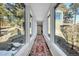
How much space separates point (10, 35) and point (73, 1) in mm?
999

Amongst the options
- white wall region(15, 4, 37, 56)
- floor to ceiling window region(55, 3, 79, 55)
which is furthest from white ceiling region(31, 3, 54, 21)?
floor to ceiling window region(55, 3, 79, 55)

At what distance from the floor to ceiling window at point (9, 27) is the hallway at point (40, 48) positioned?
27 centimetres

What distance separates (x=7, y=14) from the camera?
230 centimetres

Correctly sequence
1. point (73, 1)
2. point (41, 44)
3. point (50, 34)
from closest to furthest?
point (73, 1)
point (41, 44)
point (50, 34)

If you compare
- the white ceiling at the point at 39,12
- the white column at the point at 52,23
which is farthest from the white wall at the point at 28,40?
the white column at the point at 52,23

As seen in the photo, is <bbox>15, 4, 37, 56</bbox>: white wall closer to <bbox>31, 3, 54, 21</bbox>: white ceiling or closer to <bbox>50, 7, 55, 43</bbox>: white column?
<bbox>31, 3, 54, 21</bbox>: white ceiling

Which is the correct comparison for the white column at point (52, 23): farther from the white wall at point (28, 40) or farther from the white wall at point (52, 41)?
the white wall at point (28, 40)

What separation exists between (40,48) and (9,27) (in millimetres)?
563

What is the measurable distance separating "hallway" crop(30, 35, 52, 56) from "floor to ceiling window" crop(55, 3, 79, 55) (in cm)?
29

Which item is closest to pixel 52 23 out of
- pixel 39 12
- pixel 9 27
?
pixel 39 12

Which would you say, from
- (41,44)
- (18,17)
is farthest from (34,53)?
(18,17)

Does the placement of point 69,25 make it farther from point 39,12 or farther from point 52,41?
point 52,41

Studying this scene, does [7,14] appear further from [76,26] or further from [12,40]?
[76,26]

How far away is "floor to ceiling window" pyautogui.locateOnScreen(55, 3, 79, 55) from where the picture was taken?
91.3 inches
